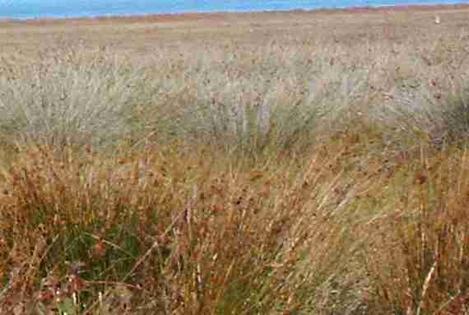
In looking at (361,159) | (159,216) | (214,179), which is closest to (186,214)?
(159,216)

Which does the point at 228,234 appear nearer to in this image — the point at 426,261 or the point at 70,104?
the point at 426,261

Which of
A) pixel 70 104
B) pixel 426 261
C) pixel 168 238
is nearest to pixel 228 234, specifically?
pixel 168 238

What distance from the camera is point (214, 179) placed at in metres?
4.25

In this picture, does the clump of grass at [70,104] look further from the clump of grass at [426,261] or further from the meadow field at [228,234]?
the clump of grass at [426,261]

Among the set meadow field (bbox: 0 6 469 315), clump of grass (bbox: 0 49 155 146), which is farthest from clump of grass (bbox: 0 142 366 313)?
clump of grass (bbox: 0 49 155 146)

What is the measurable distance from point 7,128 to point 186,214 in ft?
13.7

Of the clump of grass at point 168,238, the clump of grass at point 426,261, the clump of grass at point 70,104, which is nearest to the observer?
the clump of grass at point 168,238

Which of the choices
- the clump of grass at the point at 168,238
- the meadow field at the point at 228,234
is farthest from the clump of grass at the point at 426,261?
the clump of grass at the point at 168,238

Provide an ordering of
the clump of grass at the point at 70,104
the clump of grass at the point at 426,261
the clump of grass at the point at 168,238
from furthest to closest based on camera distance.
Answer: the clump of grass at the point at 70,104 → the clump of grass at the point at 426,261 → the clump of grass at the point at 168,238

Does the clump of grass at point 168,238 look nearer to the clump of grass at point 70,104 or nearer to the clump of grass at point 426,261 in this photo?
the clump of grass at point 426,261

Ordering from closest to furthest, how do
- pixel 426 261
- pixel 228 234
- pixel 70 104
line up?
pixel 228 234 → pixel 426 261 → pixel 70 104

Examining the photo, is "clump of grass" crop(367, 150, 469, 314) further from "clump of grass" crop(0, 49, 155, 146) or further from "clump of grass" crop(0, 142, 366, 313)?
"clump of grass" crop(0, 49, 155, 146)

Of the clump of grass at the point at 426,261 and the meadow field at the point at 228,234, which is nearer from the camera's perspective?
the meadow field at the point at 228,234

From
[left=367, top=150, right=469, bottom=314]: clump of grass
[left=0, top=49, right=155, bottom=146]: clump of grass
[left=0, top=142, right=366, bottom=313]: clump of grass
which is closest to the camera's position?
[left=0, top=142, right=366, bottom=313]: clump of grass
